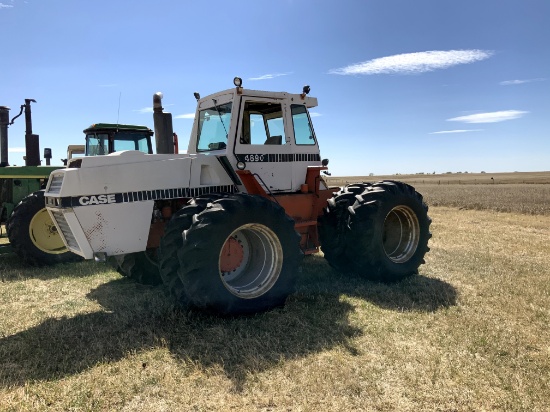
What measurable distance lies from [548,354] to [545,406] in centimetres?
103

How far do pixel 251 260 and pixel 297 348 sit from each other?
1752 mm

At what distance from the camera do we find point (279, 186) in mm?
6789

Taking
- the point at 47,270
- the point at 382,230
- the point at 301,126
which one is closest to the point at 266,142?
the point at 301,126

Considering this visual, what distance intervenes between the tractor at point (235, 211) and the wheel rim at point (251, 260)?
1cm

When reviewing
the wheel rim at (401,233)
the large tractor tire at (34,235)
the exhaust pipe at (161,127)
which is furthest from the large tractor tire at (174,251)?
the large tractor tire at (34,235)

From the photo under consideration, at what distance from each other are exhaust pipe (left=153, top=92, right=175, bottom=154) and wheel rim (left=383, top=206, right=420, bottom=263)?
12.8 feet

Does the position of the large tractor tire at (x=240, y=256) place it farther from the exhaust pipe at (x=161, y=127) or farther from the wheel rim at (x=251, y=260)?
the exhaust pipe at (x=161, y=127)

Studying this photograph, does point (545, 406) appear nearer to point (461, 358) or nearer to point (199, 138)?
point (461, 358)

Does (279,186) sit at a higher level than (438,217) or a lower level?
higher

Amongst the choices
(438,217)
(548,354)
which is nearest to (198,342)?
(548,354)

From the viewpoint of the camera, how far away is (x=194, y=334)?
4723mm

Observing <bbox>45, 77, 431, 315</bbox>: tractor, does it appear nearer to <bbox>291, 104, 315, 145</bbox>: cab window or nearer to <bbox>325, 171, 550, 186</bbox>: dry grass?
<bbox>291, 104, 315, 145</bbox>: cab window

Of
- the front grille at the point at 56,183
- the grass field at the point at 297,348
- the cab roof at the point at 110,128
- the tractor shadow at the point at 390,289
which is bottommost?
the grass field at the point at 297,348

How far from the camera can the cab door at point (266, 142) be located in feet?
20.8
